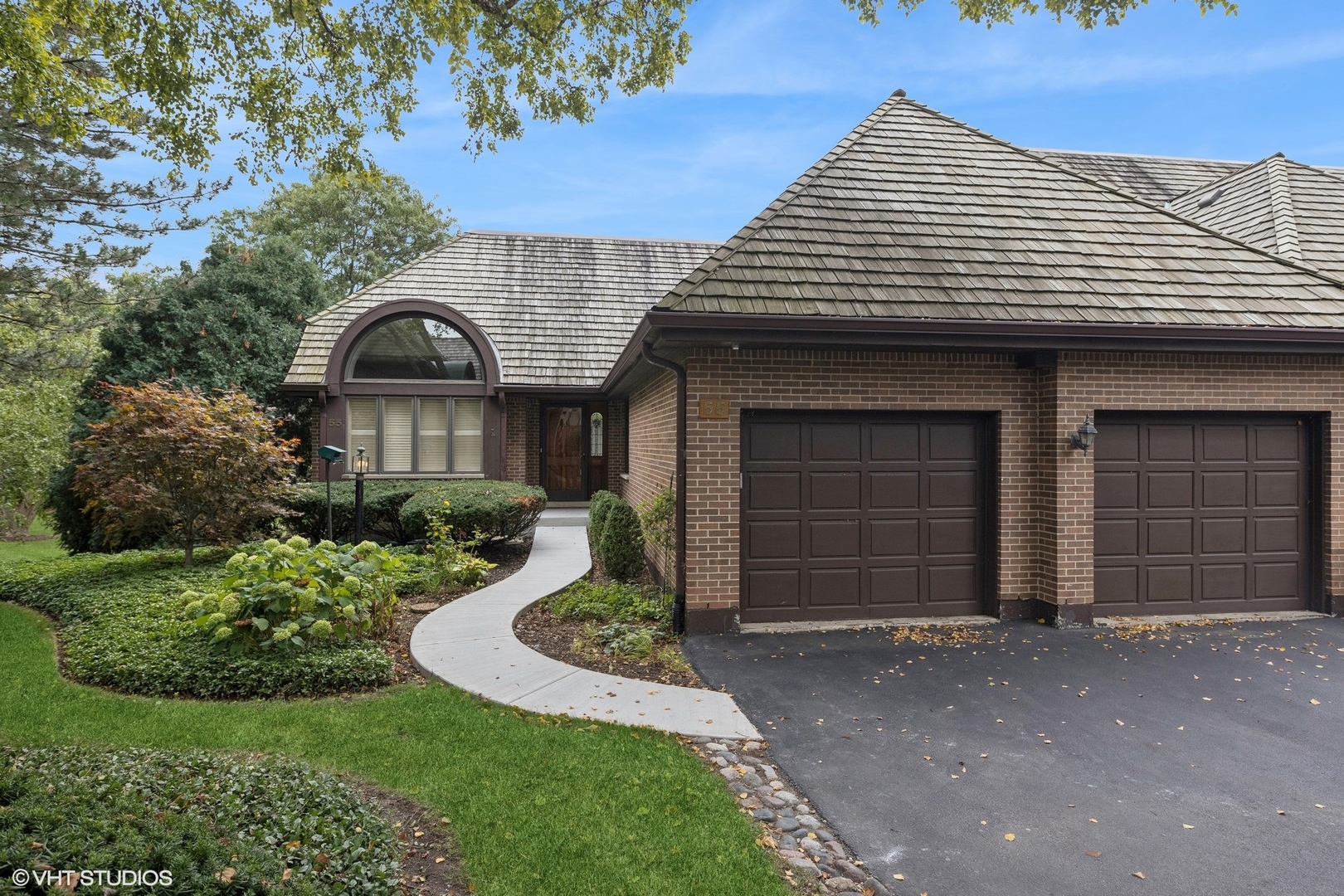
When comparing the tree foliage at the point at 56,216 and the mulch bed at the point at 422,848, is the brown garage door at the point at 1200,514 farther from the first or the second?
the tree foliage at the point at 56,216

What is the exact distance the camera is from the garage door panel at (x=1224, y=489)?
7879 mm

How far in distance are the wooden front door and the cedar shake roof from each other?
1218 centimetres

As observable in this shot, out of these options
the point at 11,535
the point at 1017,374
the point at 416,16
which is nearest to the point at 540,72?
the point at 416,16

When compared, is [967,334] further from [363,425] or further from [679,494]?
[363,425]

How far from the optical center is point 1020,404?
7.59m

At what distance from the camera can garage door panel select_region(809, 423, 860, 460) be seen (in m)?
7.44

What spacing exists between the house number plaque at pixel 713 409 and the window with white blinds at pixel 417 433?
30.3 ft

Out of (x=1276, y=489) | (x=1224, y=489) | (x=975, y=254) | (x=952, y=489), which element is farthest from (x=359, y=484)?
(x=1276, y=489)

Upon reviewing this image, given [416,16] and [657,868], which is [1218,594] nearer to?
[657,868]

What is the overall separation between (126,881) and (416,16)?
6.92 metres

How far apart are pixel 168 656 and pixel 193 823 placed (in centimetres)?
376

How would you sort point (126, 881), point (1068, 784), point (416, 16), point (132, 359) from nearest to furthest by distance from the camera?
point (126, 881) → point (1068, 784) → point (416, 16) → point (132, 359)

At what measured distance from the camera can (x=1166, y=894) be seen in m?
3.07

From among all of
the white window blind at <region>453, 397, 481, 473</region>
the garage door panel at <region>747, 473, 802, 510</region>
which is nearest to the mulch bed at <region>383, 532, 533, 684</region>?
the white window blind at <region>453, 397, 481, 473</region>
